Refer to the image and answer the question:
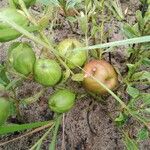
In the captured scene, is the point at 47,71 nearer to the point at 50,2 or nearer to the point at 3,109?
the point at 3,109

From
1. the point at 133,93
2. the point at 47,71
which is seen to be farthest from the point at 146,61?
the point at 47,71

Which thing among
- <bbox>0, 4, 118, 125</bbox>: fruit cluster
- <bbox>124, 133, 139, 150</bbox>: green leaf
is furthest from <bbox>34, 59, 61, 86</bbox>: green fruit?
<bbox>124, 133, 139, 150</bbox>: green leaf

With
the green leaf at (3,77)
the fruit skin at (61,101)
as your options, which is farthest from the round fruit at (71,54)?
the green leaf at (3,77)

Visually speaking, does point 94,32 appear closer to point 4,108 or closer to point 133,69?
point 133,69

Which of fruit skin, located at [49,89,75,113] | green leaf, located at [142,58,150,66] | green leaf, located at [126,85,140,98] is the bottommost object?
green leaf, located at [126,85,140,98]

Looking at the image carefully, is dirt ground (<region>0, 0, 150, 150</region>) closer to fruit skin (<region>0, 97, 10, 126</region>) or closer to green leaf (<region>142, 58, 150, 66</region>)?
green leaf (<region>142, 58, 150, 66</region>)

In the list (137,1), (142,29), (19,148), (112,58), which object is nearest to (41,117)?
(19,148)
